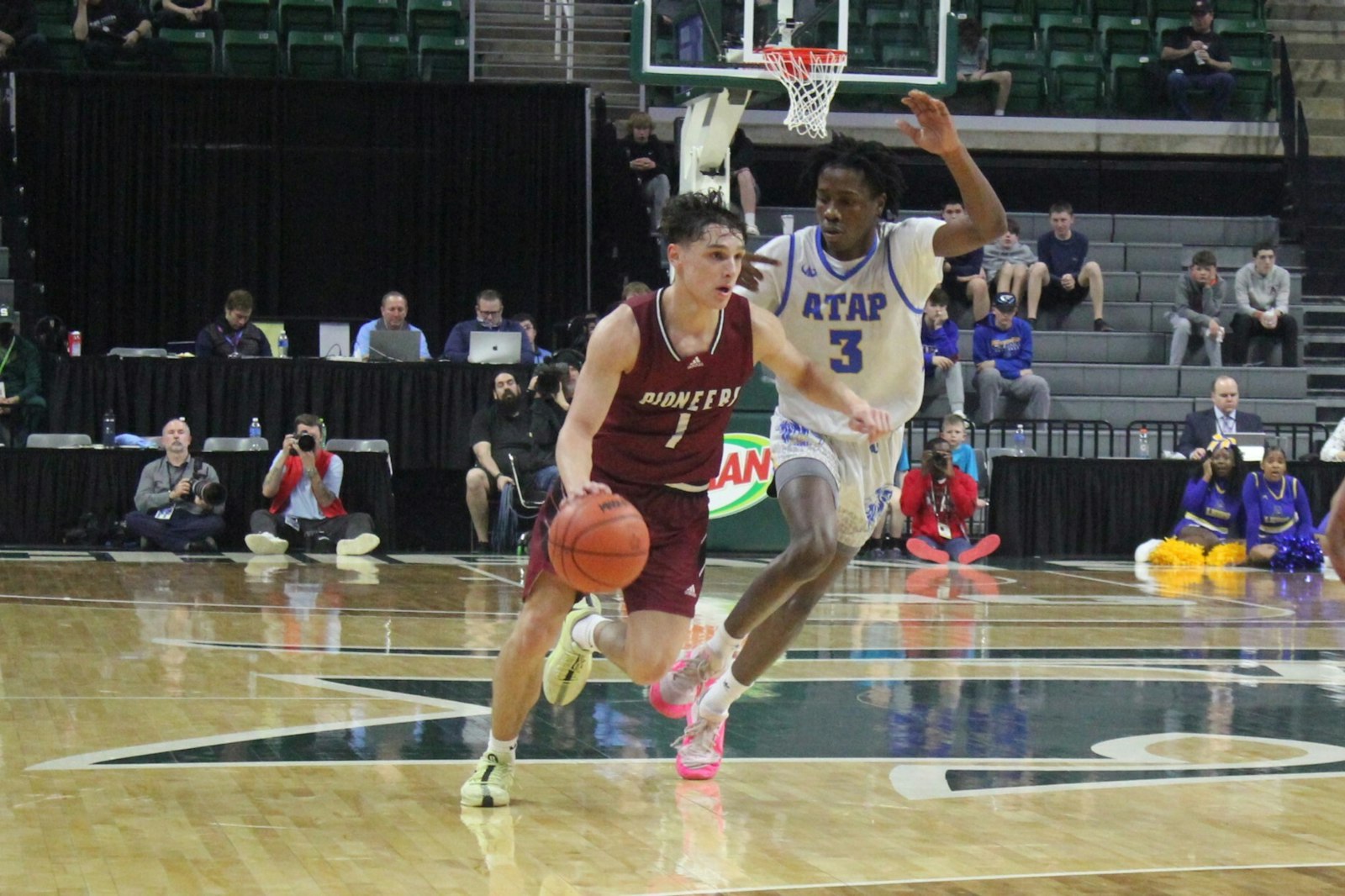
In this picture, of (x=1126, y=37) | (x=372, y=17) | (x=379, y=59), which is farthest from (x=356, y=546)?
(x=1126, y=37)

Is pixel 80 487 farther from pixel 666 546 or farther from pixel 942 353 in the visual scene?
pixel 666 546

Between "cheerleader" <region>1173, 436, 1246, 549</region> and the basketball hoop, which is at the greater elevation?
the basketball hoop

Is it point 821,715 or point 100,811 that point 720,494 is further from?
point 100,811

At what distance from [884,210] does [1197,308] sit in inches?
503

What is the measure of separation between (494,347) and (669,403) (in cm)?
977

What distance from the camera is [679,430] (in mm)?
4949

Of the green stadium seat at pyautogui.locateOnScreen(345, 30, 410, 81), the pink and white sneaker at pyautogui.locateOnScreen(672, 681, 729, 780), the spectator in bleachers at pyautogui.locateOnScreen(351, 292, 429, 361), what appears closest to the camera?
the pink and white sneaker at pyautogui.locateOnScreen(672, 681, 729, 780)

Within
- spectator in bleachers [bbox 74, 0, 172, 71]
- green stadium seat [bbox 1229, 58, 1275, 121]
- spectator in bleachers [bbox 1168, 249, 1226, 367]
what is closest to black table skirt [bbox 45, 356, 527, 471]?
spectator in bleachers [bbox 74, 0, 172, 71]

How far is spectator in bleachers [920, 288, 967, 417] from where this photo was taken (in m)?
15.2

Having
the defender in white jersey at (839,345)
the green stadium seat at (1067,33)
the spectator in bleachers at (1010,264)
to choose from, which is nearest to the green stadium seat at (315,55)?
the spectator in bleachers at (1010,264)

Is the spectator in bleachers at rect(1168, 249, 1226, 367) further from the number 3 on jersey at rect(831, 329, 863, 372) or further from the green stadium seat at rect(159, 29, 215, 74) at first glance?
the number 3 on jersey at rect(831, 329, 863, 372)

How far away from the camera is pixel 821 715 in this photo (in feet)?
20.5

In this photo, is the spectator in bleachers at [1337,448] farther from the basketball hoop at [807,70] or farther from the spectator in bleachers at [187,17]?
the spectator in bleachers at [187,17]

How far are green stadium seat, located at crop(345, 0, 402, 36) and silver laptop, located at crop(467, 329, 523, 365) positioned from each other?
5796 millimetres
